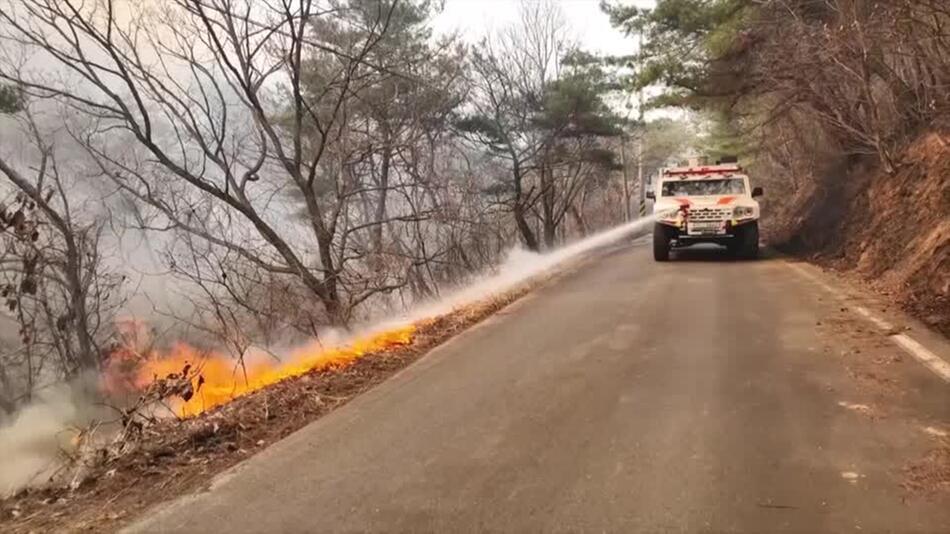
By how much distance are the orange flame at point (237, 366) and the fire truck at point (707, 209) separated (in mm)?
7817

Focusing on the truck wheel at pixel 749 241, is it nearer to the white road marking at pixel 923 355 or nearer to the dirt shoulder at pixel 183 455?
the white road marking at pixel 923 355

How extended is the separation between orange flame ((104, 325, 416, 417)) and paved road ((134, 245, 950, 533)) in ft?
3.98

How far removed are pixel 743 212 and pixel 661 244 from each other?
1.90 meters

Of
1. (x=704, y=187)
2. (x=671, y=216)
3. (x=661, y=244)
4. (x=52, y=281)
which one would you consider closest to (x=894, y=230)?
(x=671, y=216)

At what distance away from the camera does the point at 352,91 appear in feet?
35.1

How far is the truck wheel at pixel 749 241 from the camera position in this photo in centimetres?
1466

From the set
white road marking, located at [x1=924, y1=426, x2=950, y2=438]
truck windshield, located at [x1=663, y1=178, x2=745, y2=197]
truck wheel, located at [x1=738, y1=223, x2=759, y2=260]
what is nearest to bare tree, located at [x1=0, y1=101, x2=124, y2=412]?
white road marking, located at [x1=924, y1=426, x2=950, y2=438]

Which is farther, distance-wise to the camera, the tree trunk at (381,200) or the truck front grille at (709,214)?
the truck front grille at (709,214)

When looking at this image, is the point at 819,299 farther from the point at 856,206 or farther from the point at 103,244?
the point at 103,244

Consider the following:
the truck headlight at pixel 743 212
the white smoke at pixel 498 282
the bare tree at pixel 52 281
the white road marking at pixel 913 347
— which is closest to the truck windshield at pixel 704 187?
the truck headlight at pixel 743 212

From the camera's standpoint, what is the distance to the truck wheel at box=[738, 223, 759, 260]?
14.7 metres

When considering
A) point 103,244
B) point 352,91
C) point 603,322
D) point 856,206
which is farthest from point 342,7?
point 856,206

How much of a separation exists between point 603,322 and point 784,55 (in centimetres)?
782

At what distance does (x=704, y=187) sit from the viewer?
15.4m
